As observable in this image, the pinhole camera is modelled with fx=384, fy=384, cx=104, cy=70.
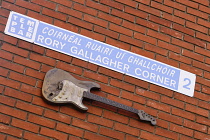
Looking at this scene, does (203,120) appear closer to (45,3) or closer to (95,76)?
(95,76)

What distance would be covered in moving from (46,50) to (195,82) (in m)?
1.38

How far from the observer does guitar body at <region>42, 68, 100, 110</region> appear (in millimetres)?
3053

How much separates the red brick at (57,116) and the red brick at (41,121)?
4 cm

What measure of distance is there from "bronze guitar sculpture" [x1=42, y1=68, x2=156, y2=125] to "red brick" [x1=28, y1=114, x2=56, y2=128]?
0.54 feet

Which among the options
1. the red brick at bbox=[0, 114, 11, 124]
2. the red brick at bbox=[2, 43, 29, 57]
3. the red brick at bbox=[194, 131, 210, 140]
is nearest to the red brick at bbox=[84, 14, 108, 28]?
the red brick at bbox=[2, 43, 29, 57]

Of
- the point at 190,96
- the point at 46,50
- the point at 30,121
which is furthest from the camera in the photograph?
the point at 190,96

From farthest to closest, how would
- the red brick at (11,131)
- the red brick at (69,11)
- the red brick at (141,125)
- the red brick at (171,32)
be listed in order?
the red brick at (171,32) → the red brick at (69,11) → the red brick at (141,125) → the red brick at (11,131)

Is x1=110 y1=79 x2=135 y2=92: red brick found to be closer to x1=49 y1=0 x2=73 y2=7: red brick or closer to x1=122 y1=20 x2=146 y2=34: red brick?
x1=122 y1=20 x2=146 y2=34: red brick

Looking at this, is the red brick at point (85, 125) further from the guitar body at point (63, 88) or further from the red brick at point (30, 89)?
the red brick at point (30, 89)

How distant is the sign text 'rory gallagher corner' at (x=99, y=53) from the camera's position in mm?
3197

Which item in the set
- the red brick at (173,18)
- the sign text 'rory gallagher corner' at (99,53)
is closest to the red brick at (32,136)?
the sign text 'rory gallagher corner' at (99,53)

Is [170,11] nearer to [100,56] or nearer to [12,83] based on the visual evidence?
[100,56]

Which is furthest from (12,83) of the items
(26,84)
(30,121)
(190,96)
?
(190,96)

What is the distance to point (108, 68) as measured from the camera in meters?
3.30
